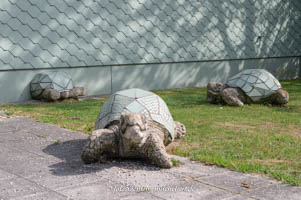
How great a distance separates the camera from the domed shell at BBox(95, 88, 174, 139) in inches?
186

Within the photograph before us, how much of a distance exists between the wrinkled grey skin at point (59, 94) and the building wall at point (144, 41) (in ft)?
1.99

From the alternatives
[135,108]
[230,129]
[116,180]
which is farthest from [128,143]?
[230,129]

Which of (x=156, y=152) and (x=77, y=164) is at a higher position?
(x=156, y=152)

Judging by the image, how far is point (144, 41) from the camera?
38.4 ft

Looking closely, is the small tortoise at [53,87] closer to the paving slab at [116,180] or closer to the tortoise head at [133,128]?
the paving slab at [116,180]

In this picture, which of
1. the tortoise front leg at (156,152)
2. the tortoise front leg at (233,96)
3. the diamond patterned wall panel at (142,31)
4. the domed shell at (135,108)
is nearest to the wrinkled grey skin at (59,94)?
the diamond patterned wall panel at (142,31)

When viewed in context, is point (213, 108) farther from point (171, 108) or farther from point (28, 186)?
point (28, 186)

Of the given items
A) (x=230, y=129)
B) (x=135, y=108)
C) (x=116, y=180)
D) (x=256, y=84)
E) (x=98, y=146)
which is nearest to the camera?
(x=116, y=180)

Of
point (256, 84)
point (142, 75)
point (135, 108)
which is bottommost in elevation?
point (135, 108)

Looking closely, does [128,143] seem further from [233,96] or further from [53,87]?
[53,87]

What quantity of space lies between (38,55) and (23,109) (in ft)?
6.27

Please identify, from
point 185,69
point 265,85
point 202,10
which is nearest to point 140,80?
point 185,69

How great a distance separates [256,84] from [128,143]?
5.38 m

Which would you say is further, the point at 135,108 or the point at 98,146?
the point at 135,108
